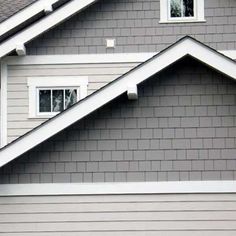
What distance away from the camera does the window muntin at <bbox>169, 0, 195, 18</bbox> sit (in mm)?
11828

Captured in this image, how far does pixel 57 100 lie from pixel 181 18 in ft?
10.0

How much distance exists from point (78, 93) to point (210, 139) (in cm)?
352

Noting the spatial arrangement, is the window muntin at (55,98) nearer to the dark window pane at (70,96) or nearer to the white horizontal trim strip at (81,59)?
the dark window pane at (70,96)

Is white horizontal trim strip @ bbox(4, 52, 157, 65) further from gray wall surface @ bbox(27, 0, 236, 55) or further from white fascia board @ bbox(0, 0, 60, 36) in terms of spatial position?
white fascia board @ bbox(0, 0, 60, 36)

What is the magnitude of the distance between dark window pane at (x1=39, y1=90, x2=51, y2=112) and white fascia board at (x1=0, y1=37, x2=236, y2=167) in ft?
9.61

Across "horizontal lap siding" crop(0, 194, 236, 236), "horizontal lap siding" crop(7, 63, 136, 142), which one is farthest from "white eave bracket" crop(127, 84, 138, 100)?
"horizontal lap siding" crop(7, 63, 136, 142)

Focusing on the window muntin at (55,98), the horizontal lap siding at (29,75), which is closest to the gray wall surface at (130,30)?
the horizontal lap siding at (29,75)

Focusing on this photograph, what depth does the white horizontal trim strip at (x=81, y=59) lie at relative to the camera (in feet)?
38.4

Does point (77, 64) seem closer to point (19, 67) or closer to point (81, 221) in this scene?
point (19, 67)

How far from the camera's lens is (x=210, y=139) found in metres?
9.40

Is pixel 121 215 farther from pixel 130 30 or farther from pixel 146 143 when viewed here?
pixel 130 30

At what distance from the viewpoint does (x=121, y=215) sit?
9.30 m

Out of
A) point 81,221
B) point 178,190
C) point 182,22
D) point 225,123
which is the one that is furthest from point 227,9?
point 81,221

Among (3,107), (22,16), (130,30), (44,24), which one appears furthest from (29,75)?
(130,30)
